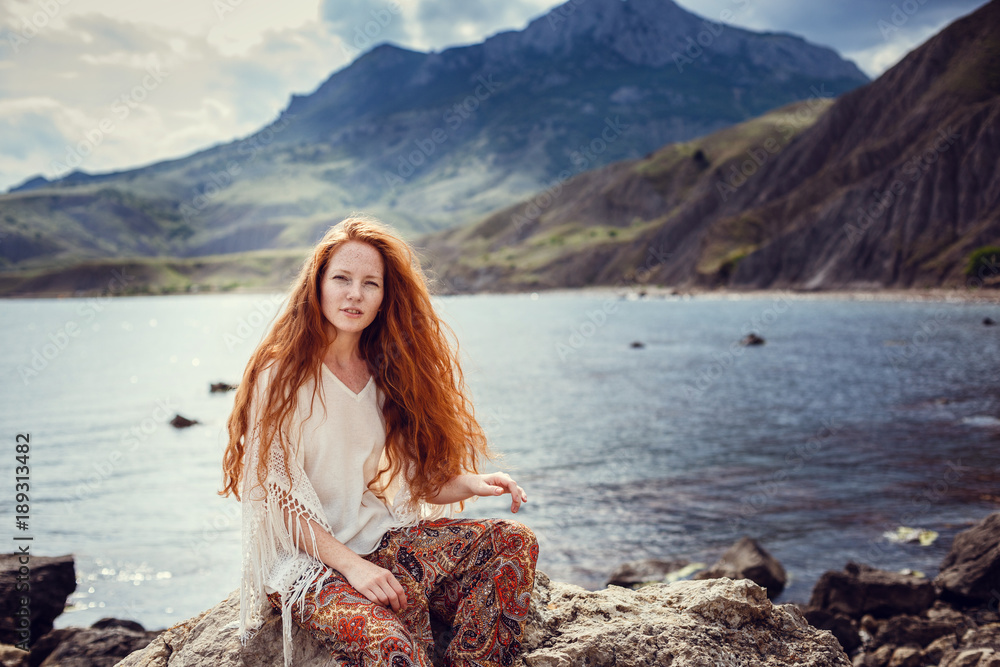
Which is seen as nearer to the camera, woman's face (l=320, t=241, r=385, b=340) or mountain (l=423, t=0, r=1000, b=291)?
woman's face (l=320, t=241, r=385, b=340)

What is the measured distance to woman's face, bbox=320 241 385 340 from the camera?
358 cm

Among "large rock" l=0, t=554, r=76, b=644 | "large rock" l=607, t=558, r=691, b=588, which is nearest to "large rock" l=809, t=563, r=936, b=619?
"large rock" l=607, t=558, r=691, b=588

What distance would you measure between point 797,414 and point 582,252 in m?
118

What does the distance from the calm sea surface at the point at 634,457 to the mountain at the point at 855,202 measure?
36.3 metres

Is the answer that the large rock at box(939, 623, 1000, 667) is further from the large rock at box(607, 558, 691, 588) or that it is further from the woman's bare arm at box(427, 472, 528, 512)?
the woman's bare arm at box(427, 472, 528, 512)

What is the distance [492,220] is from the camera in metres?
190

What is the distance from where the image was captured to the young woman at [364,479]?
130 inches

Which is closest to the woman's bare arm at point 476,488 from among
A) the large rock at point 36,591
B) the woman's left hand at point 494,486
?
the woman's left hand at point 494,486

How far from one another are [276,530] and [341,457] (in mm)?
469

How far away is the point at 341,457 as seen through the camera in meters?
3.55

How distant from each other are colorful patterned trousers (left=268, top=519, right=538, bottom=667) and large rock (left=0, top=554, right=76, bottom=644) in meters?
4.95

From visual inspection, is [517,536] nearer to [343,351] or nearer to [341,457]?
[341,457]

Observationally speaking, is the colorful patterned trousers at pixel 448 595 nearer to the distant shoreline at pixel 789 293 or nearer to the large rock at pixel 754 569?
the large rock at pixel 754 569

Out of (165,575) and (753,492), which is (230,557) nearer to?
(165,575)
